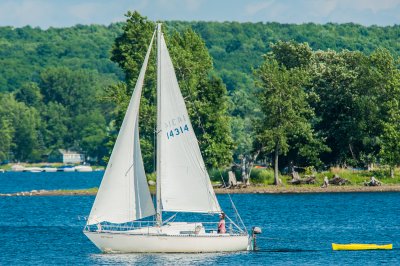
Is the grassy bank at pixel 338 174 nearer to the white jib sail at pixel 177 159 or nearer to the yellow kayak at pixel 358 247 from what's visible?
the yellow kayak at pixel 358 247

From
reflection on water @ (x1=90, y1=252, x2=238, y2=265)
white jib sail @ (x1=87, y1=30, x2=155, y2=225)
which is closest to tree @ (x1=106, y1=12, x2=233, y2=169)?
white jib sail @ (x1=87, y1=30, x2=155, y2=225)

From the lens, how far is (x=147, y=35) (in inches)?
4983

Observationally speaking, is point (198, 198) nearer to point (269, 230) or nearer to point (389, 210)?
point (269, 230)

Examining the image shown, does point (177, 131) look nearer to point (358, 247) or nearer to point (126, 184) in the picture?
point (126, 184)

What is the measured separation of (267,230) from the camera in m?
79.7

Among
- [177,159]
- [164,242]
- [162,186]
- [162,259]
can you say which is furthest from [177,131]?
[162,259]

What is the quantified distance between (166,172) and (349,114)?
63175 millimetres

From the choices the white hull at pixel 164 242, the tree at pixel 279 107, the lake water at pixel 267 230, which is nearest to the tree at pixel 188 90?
the tree at pixel 279 107

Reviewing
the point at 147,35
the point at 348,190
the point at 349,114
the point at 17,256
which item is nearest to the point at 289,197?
the point at 348,190

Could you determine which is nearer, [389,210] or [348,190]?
[389,210]

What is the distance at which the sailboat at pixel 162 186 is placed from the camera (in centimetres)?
6134

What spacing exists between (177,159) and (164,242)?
15.2ft

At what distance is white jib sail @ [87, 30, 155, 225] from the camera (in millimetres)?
61938

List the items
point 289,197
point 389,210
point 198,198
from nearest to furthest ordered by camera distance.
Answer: point 198,198 → point 389,210 → point 289,197
